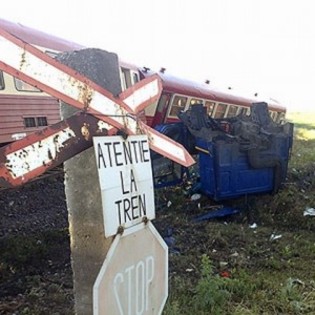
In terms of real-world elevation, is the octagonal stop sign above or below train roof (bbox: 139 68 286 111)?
above

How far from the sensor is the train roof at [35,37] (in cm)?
736

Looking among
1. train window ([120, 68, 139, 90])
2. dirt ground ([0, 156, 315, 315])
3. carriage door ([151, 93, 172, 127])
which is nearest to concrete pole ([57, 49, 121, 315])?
dirt ground ([0, 156, 315, 315])

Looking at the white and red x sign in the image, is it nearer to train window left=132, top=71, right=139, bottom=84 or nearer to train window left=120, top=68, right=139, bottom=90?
train window left=120, top=68, right=139, bottom=90

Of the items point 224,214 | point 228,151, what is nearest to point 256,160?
point 228,151

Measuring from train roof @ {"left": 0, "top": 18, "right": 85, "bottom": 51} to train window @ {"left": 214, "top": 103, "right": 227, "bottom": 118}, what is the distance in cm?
581

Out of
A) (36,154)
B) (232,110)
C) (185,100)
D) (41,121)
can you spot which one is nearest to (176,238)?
(36,154)

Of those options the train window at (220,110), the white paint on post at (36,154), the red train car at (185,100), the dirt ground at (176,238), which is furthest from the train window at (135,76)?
the white paint on post at (36,154)

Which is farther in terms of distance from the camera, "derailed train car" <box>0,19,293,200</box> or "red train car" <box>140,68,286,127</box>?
"red train car" <box>140,68,286,127</box>

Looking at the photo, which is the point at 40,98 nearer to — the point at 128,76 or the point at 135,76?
the point at 128,76

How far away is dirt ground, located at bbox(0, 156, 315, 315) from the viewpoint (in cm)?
375

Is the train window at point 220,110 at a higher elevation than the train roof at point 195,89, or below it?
below

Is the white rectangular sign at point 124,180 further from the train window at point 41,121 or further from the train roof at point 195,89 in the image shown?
the train roof at point 195,89

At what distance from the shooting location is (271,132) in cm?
693

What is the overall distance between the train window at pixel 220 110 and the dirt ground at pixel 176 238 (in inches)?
230
